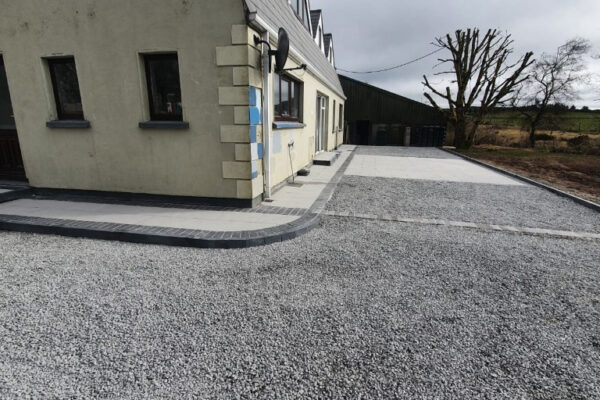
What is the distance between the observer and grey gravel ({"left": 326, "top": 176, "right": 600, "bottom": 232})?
575 centimetres

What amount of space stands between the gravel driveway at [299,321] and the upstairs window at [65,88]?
3167 mm

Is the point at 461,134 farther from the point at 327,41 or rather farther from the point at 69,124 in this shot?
the point at 69,124

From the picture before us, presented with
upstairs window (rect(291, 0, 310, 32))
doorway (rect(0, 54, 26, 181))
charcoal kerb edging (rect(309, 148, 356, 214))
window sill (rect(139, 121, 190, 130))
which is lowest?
charcoal kerb edging (rect(309, 148, 356, 214))

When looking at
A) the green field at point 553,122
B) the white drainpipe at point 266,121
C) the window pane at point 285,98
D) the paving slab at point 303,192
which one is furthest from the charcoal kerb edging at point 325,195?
the green field at point 553,122

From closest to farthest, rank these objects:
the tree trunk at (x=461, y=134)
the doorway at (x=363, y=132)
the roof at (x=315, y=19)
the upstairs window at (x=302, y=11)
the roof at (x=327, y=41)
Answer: the upstairs window at (x=302, y=11), the roof at (x=315, y=19), the roof at (x=327, y=41), the tree trunk at (x=461, y=134), the doorway at (x=363, y=132)

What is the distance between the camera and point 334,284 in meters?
3.32

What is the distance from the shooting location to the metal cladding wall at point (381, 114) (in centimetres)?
2461

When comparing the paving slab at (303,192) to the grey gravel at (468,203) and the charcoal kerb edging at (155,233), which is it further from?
the charcoal kerb edging at (155,233)

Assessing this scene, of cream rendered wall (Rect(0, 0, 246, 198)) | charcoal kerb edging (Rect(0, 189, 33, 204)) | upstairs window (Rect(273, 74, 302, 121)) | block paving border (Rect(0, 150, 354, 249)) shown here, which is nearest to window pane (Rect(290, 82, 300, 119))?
upstairs window (Rect(273, 74, 302, 121))

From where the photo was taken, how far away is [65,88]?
244 inches

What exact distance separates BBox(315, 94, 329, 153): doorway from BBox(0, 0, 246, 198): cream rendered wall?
815cm

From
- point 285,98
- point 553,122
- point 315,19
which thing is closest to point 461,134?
point 553,122

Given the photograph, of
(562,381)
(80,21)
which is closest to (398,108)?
(80,21)

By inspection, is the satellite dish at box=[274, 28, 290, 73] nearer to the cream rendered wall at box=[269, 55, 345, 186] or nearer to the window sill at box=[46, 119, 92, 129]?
the cream rendered wall at box=[269, 55, 345, 186]
